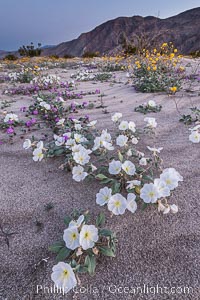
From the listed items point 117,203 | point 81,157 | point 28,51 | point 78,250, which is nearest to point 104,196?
point 117,203

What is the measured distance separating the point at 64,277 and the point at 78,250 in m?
0.15

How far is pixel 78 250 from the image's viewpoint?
122 cm

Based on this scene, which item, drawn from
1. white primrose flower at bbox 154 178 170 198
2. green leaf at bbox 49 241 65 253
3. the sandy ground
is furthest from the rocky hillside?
green leaf at bbox 49 241 65 253

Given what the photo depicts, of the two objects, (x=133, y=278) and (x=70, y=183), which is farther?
(x=70, y=183)

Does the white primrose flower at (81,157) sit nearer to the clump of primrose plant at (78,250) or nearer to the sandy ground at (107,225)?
the sandy ground at (107,225)

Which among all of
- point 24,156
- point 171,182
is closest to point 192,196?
point 171,182

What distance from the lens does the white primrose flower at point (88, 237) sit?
3.92 ft

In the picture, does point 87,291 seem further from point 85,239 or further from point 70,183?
point 70,183

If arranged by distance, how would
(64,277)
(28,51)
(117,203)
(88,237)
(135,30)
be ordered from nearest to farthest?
(64,277)
(88,237)
(117,203)
(28,51)
(135,30)

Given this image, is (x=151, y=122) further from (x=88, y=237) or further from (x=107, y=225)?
(x=88, y=237)

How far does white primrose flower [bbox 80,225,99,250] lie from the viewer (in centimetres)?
120

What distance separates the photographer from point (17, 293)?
3.91 ft

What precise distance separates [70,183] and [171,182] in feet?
2.63

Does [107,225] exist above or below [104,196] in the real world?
below
